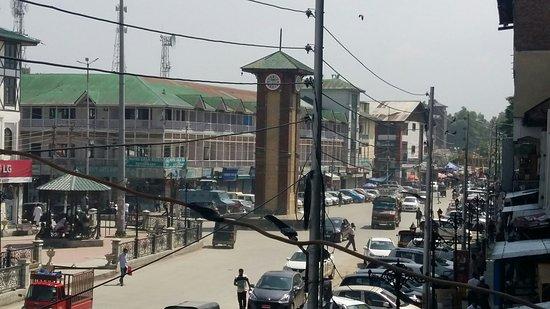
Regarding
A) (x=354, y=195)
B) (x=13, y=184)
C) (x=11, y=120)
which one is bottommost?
(x=354, y=195)

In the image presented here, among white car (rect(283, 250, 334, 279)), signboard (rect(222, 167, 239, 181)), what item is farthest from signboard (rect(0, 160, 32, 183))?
signboard (rect(222, 167, 239, 181))

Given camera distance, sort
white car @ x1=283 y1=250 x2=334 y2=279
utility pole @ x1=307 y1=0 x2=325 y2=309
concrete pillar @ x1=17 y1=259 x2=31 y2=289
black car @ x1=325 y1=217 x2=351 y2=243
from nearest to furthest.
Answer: utility pole @ x1=307 y1=0 x2=325 y2=309, concrete pillar @ x1=17 y1=259 x2=31 y2=289, white car @ x1=283 y1=250 x2=334 y2=279, black car @ x1=325 y1=217 x2=351 y2=243

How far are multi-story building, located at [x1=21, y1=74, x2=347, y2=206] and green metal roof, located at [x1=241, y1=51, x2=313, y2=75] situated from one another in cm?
779

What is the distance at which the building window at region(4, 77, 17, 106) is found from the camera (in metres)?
46.1

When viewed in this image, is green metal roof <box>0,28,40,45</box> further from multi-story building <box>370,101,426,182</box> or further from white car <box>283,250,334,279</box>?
multi-story building <box>370,101,426,182</box>

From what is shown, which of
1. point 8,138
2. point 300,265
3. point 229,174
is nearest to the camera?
point 300,265

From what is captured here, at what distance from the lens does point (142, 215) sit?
5009cm

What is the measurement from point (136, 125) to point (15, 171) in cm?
2161

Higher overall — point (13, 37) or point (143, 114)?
point (13, 37)

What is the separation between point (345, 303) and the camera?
21.3m

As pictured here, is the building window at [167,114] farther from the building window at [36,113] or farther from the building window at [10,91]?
the building window at [10,91]

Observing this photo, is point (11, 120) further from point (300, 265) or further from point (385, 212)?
point (385, 212)

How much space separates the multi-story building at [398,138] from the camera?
366ft

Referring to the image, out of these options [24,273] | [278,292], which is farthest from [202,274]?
[278,292]
